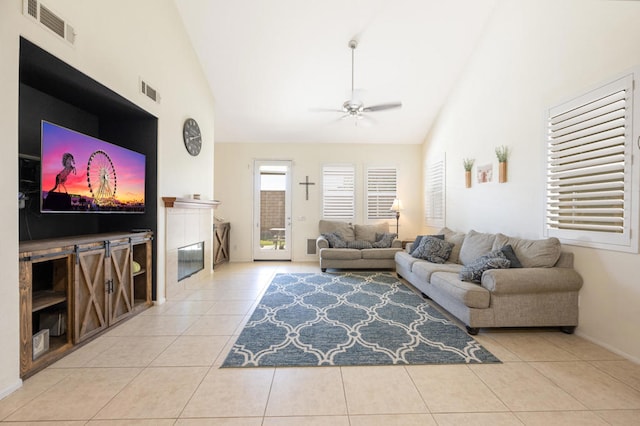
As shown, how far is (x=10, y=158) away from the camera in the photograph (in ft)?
6.17

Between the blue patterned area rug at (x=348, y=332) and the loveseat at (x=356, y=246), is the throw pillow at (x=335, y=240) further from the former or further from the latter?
the blue patterned area rug at (x=348, y=332)

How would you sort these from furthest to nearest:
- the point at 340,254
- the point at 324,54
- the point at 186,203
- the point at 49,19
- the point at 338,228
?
the point at 338,228, the point at 340,254, the point at 324,54, the point at 186,203, the point at 49,19

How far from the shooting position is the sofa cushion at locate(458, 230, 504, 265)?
3718mm

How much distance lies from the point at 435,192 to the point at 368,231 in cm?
165

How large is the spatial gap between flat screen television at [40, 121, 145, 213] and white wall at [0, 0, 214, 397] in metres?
0.35

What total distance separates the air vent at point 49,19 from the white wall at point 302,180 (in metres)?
4.38

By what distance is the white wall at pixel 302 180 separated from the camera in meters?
6.74

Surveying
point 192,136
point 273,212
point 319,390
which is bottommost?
point 319,390

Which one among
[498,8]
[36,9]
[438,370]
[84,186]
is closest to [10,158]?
[84,186]

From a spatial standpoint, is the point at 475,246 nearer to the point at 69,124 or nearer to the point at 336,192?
the point at 336,192

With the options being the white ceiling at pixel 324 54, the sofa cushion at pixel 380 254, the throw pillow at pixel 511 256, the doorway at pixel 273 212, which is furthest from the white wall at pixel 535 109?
the doorway at pixel 273 212

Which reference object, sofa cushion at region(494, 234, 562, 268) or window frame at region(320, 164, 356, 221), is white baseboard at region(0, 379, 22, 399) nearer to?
sofa cushion at region(494, 234, 562, 268)

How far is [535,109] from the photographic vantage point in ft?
11.0

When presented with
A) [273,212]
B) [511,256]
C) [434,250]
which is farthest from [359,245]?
[511,256]
